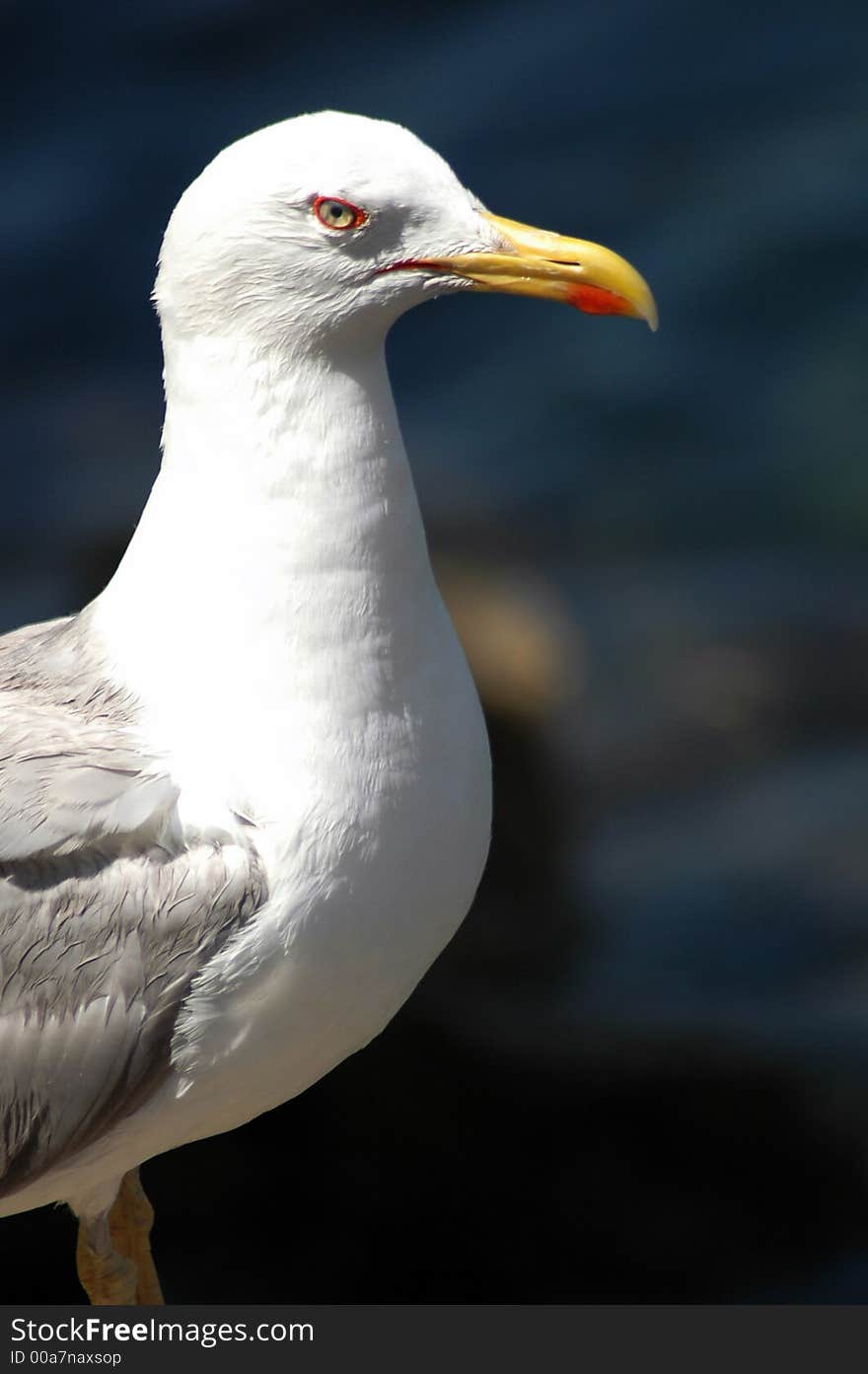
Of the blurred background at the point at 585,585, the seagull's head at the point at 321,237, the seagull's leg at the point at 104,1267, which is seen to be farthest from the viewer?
the blurred background at the point at 585,585

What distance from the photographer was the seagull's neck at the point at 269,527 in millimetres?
3283

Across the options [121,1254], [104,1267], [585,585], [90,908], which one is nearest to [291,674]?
[90,908]

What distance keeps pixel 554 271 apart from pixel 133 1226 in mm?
2218

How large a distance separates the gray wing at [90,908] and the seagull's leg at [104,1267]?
0.57 m

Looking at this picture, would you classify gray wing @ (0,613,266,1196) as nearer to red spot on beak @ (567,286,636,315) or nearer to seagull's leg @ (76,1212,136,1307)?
seagull's leg @ (76,1212,136,1307)

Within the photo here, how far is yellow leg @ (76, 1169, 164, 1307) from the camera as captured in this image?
4.09 meters

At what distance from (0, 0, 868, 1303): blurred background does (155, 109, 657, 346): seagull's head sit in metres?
2.53

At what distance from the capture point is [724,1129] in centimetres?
528

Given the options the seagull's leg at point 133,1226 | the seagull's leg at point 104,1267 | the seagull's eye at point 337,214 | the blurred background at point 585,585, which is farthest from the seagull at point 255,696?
the blurred background at point 585,585

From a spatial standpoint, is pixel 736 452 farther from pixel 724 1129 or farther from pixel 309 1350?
pixel 309 1350

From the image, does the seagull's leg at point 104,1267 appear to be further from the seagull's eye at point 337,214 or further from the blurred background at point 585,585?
the seagull's eye at point 337,214

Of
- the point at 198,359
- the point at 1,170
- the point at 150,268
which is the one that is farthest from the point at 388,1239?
the point at 1,170

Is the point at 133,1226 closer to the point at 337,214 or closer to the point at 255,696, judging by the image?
the point at 255,696

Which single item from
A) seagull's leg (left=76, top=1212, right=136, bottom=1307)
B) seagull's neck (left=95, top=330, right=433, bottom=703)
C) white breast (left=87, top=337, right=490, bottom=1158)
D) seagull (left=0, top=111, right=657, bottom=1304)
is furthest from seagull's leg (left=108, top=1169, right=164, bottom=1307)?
seagull's neck (left=95, top=330, right=433, bottom=703)
